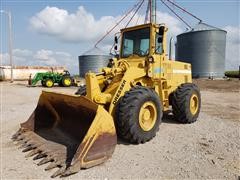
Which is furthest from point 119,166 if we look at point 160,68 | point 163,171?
point 160,68

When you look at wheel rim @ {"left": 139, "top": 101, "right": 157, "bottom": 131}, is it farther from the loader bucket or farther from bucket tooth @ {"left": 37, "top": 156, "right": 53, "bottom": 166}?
bucket tooth @ {"left": 37, "top": 156, "right": 53, "bottom": 166}

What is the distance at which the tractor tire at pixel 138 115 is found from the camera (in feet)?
16.7

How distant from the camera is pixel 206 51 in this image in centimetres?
2778

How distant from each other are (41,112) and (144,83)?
2573 millimetres

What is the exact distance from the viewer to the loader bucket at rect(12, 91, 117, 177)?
4.32 meters

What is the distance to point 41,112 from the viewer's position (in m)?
6.45

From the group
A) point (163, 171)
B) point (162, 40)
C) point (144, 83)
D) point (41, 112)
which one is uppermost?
point (162, 40)

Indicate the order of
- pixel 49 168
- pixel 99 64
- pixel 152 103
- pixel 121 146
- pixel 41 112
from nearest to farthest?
pixel 49 168 → pixel 121 146 → pixel 152 103 → pixel 41 112 → pixel 99 64

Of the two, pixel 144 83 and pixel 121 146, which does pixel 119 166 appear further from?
pixel 144 83

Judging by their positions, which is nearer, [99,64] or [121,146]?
[121,146]

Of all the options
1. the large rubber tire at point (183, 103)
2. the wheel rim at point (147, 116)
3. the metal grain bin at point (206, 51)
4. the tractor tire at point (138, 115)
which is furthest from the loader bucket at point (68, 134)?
the metal grain bin at point (206, 51)

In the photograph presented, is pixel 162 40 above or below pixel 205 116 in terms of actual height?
above

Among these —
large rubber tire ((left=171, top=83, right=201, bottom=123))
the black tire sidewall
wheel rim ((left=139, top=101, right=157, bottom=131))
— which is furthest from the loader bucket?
large rubber tire ((left=171, top=83, right=201, bottom=123))

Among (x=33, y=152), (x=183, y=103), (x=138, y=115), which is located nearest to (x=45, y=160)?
(x=33, y=152)
